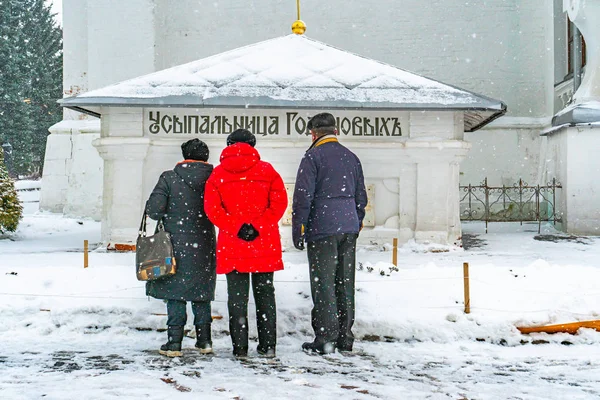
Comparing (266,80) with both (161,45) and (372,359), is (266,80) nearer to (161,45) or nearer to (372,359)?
(372,359)

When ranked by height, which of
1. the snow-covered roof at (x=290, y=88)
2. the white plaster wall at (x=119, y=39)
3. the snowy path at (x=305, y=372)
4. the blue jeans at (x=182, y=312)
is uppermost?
the white plaster wall at (x=119, y=39)

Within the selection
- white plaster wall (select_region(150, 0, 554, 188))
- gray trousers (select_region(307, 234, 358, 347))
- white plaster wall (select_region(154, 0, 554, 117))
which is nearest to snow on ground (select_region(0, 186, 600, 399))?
gray trousers (select_region(307, 234, 358, 347))

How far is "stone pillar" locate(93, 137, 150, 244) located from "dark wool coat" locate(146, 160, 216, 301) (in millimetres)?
6181

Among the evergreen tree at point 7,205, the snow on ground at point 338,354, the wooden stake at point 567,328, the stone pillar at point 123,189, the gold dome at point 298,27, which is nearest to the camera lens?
the snow on ground at point 338,354

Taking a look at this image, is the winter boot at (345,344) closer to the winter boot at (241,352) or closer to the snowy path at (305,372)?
the snowy path at (305,372)

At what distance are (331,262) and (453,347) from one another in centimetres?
141

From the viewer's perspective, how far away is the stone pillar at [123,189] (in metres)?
11.4

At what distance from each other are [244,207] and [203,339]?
122cm

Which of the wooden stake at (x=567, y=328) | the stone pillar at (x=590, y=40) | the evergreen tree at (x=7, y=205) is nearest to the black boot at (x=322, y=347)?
the wooden stake at (x=567, y=328)

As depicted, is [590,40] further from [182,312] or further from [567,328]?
[182,312]

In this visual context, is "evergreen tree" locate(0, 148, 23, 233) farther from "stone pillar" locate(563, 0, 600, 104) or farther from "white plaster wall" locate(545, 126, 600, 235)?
"stone pillar" locate(563, 0, 600, 104)

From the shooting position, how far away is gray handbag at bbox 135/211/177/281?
5.22m

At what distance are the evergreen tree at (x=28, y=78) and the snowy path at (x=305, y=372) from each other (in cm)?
3719

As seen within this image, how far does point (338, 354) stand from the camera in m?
5.45
